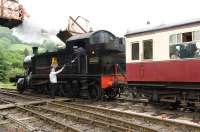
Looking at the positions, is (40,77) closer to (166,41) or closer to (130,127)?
(166,41)

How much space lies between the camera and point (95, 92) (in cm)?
1582

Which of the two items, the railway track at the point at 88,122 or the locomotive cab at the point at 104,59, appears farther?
the locomotive cab at the point at 104,59

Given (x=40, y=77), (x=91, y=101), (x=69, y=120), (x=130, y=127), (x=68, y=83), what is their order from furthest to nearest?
(x=40, y=77)
(x=68, y=83)
(x=91, y=101)
(x=69, y=120)
(x=130, y=127)

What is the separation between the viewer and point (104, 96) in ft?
53.4

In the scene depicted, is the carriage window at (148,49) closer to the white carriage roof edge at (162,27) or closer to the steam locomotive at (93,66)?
the white carriage roof edge at (162,27)

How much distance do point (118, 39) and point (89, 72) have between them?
7.55ft

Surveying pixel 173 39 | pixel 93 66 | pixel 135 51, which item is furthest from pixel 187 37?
pixel 93 66

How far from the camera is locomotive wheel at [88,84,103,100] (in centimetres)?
1527

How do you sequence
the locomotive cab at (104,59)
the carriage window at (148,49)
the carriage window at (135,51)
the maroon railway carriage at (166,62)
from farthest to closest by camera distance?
the locomotive cab at (104,59) < the carriage window at (135,51) < the carriage window at (148,49) < the maroon railway carriage at (166,62)

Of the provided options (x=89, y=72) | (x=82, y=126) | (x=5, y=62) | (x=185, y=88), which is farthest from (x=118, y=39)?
(x=5, y=62)

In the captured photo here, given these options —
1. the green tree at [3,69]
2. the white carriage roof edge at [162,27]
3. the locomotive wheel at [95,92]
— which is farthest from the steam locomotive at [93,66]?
the green tree at [3,69]

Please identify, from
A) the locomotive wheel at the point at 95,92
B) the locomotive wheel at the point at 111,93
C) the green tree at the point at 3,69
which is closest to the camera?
the locomotive wheel at the point at 95,92

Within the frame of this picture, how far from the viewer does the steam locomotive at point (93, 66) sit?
15.5 meters

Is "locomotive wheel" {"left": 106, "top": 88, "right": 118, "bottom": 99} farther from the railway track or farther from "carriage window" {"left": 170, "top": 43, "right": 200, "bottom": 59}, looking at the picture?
"carriage window" {"left": 170, "top": 43, "right": 200, "bottom": 59}
